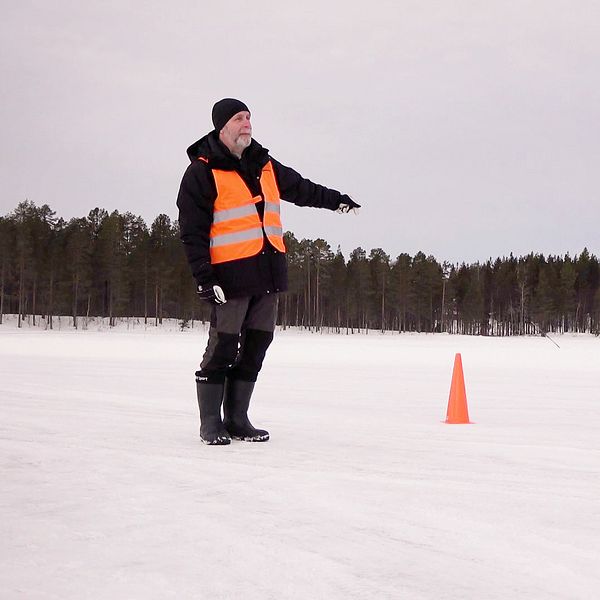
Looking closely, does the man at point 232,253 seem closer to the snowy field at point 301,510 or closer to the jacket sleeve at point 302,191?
the jacket sleeve at point 302,191

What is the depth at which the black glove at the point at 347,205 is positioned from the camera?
5367 millimetres

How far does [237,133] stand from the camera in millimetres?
4656

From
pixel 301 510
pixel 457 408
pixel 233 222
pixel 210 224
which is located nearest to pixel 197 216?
pixel 210 224

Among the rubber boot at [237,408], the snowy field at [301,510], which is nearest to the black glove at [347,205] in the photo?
the rubber boot at [237,408]

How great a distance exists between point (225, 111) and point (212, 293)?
1276 millimetres

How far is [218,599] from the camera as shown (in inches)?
70.7

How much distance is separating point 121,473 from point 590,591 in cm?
220

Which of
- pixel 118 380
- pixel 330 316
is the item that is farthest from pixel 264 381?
pixel 330 316

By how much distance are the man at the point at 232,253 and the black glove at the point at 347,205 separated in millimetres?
725

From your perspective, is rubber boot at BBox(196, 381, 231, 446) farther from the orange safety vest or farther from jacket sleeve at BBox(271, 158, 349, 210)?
jacket sleeve at BBox(271, 158, 349, 210)

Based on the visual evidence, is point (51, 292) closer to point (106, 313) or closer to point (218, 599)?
point (106, 313)

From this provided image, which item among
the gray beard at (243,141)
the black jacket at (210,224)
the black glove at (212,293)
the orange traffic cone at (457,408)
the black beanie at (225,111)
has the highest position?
the black beanie at (225,111)

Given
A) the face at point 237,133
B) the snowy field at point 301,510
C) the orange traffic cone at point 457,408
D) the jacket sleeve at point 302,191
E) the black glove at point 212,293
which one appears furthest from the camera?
the orange traffic cone at point 457,408

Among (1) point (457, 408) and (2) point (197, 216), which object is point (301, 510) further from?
(1) point (457, 408)
